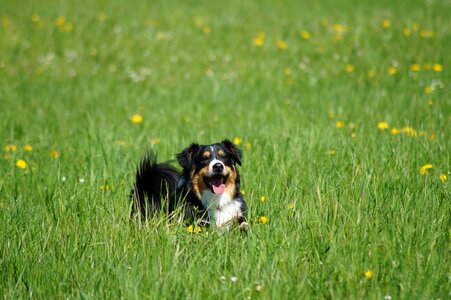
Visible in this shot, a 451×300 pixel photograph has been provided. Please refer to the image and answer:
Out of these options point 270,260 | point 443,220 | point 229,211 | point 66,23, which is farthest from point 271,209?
point 66,23

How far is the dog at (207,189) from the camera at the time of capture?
163 inches

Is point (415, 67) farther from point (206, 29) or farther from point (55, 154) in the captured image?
point (55, 154)

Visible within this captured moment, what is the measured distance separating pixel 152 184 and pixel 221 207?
24.7 inches

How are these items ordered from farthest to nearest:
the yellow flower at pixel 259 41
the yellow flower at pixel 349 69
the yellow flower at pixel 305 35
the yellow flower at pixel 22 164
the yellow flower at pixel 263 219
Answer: the yellow flower at pixel 305 35 → the yellow flower at pixel 259 41 → the yellow flower at pixel 349 69 → the yellow flower at pixel 22 164 → the yellow flower at pixel 263 219

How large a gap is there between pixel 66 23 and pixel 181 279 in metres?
9.92

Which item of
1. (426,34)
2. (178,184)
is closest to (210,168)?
(178,184)

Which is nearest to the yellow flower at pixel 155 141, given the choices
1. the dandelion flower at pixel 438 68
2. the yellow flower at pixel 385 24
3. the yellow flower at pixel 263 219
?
the yellow flower at pixel 263 219

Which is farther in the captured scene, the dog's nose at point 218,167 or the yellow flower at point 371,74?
the yellow flower at point 371,74

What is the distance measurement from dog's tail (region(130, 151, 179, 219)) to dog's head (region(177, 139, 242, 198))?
9.1 inches

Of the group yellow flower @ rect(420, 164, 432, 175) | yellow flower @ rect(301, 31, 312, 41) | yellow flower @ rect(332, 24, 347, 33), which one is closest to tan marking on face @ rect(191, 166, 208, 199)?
yellow flower @ rect(420, 164, 432, 175)

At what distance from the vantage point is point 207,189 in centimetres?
425

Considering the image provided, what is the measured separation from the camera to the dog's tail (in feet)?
14.5

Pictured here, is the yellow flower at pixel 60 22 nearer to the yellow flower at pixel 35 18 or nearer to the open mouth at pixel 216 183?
the yellow flower at pixel 35 18

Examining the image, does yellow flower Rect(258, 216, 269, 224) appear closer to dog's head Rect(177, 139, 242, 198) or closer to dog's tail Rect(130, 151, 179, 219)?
dog's head Rect(177, 139, 242, 198)
